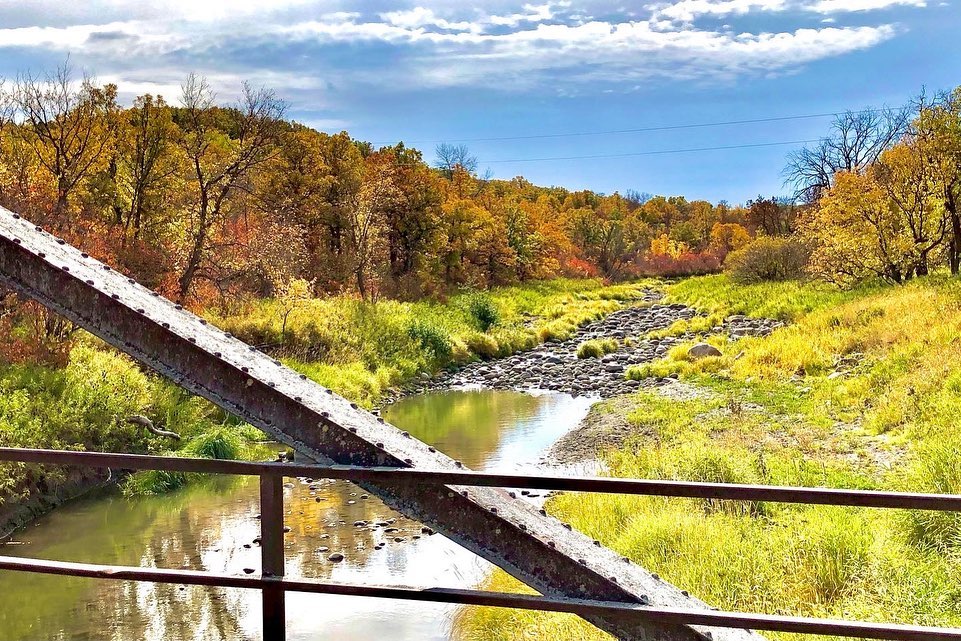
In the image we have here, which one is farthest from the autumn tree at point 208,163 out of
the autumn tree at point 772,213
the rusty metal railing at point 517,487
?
the autumn tree at point 772,213

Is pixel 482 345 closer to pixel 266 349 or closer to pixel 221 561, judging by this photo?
pixel 266 349

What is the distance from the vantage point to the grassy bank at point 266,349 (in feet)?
39.2

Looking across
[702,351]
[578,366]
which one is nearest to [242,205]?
[578,366]

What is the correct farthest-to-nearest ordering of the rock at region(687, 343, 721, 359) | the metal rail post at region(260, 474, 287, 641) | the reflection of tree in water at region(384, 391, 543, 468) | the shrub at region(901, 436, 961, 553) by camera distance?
the rock at region(687, 343, 721, 359) < the reflection of tree in water at region(384, 391, 543, 468) < the shrub at region(901, 436, 961, 553) < the metal rail post at region(260, 474, 287, 641)

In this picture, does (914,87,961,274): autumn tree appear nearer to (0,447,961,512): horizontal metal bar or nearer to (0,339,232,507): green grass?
(0,339,232,507): green grass

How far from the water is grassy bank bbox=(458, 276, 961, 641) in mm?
1235

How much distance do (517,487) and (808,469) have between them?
26.2 feet

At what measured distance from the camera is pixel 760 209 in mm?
70938

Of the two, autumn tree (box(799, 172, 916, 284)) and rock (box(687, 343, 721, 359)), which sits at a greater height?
autumn tree (box(799, 172, 916, 284))

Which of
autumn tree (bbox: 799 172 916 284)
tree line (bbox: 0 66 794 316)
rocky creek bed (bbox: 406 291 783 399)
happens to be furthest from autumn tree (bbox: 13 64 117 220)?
autumn tree (bbox: 799 172 916 284)

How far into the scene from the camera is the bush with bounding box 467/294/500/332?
31625 millimetres

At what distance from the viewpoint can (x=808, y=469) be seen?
9.25 meters

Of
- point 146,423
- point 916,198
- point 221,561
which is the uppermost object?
point 916,198

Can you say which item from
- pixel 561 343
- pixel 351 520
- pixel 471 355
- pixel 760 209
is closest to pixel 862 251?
pixel 561 343
